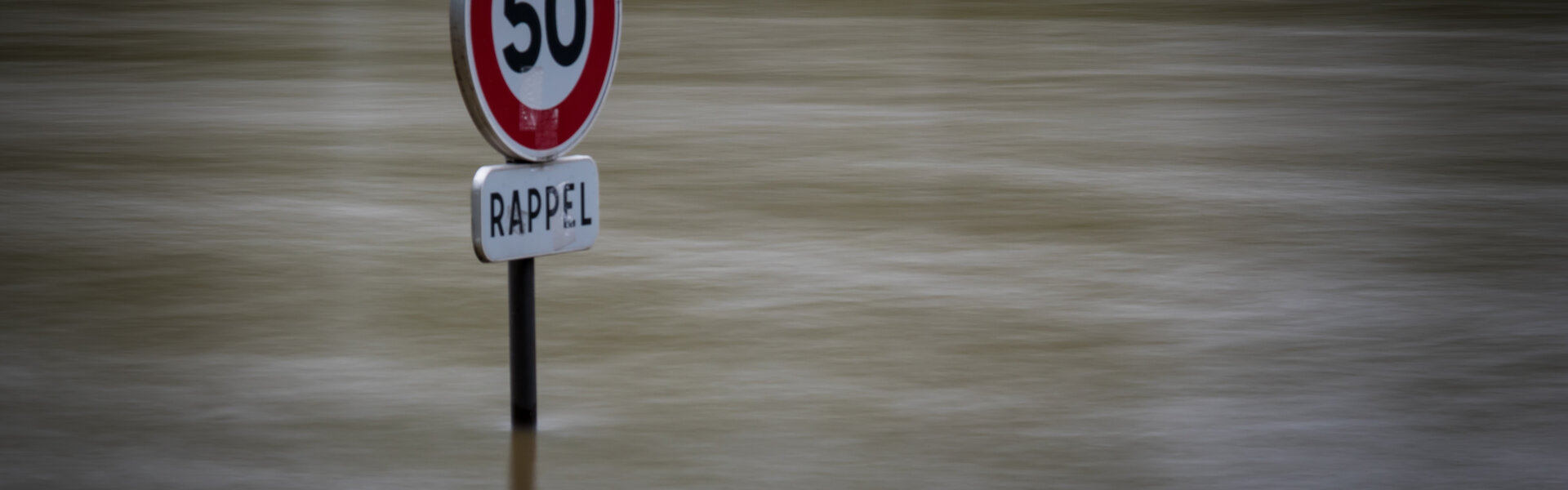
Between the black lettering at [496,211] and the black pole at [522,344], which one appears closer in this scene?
the black lettering at [496,211]

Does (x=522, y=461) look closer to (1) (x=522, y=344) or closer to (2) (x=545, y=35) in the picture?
(1) (x=522, y=344)

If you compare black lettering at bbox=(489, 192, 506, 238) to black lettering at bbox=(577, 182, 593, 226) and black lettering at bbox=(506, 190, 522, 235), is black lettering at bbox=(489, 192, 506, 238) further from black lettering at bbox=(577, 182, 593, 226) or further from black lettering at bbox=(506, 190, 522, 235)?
black lettering at bbox=(577, 182, 593, 226)

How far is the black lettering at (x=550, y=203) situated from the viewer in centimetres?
356

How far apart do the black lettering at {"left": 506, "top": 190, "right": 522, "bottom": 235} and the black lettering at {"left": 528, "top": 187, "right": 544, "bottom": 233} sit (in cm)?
3

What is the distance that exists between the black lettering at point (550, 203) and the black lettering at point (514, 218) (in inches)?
3.8

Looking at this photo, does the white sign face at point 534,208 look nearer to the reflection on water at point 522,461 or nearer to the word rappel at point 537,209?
the word rappel at point 537,209

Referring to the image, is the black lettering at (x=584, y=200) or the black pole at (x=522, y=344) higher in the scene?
the black lettering at (x=584, y=200)

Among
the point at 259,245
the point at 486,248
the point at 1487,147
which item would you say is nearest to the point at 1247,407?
the point at 486,248

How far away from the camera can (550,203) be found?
357 centimetres

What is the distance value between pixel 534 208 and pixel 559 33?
37 cm

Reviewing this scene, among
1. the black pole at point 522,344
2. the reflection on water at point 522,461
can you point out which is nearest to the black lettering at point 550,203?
the black pole at point 522,344

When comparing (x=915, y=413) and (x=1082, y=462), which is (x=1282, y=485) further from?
(x=915, y=413)

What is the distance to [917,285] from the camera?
584 centimetres

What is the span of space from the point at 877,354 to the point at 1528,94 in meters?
6.67
